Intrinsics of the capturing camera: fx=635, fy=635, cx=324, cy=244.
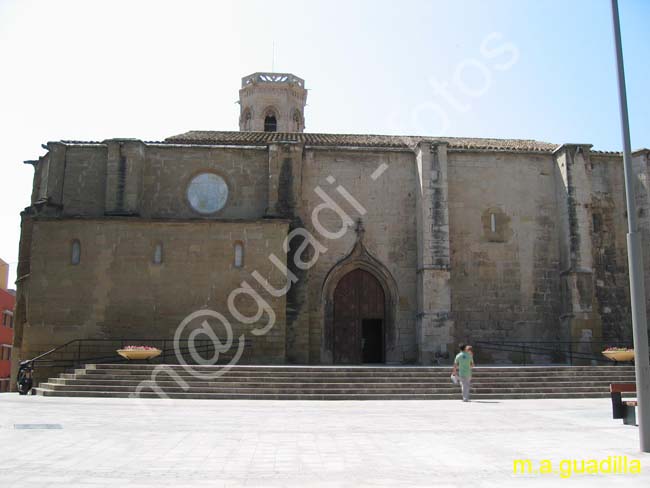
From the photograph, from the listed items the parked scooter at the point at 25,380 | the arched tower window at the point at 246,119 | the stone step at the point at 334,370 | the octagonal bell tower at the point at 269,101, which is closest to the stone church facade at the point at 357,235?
the parked scooter at the point at 25,380

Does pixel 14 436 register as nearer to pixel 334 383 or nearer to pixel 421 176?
pixel 334 383

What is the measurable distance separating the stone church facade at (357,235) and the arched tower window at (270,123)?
15.8 meters

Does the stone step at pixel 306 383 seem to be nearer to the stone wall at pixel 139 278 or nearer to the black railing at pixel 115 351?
the black railing at pixel 115 351

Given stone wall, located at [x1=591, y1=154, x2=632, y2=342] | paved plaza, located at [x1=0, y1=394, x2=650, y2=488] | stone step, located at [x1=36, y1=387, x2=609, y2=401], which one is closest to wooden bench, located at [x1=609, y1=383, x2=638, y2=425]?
paved plaza, located at [x1=0, y1=394, x2=650, y2=488]

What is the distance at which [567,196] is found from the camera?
2395cm

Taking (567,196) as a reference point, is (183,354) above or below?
below

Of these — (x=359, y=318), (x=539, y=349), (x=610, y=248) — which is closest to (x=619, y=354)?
(x=539, y=349)

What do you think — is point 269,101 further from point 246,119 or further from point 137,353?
point 137,353

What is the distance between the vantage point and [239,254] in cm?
2153

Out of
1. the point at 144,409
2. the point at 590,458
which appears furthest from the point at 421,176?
the point at 590,458

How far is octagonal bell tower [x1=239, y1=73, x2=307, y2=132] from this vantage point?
1609 inches

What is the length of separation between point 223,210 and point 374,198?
573cm

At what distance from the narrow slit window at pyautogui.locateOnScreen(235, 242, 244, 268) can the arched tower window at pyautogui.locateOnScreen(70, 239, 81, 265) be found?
5.17m

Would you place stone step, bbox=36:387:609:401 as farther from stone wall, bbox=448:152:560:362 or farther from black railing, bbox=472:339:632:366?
stone wall, bbox=448:152:560:362
